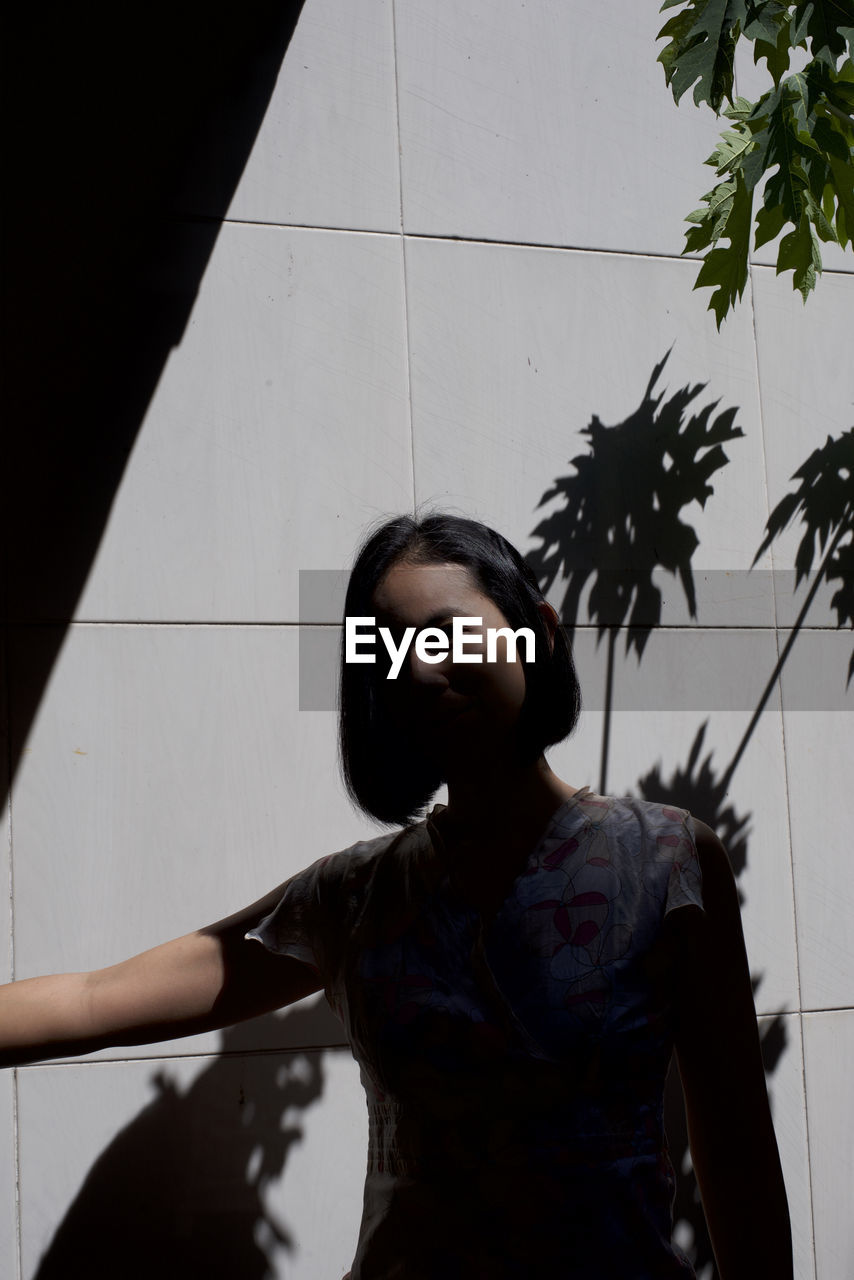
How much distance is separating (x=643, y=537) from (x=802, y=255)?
914 mm

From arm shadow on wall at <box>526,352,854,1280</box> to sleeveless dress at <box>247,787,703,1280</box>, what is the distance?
1407 millimetres

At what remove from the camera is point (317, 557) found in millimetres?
2945

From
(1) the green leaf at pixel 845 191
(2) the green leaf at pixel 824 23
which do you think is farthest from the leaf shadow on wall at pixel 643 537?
(2) the green leaf at pixel 824 23

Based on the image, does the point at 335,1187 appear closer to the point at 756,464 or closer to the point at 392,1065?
the point at 392,1065

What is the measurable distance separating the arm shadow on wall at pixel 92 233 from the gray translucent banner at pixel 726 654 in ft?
4.49

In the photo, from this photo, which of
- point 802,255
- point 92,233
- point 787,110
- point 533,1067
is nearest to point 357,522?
point 92,233

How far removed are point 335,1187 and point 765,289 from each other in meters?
2.94

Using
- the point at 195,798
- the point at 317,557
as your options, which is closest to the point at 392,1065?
the point at 195,798

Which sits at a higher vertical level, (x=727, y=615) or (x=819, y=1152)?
(x=727, y=615)

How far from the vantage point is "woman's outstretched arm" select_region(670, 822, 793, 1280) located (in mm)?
1655

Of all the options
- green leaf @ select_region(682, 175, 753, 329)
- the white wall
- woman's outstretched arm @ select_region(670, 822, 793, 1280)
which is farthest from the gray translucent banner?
woman's outstretched arm @ select_region(670, 822, 793, 1280)

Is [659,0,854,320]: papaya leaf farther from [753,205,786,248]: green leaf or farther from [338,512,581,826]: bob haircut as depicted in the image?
[338,512,581,826]: bob haircut

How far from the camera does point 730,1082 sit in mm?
1662

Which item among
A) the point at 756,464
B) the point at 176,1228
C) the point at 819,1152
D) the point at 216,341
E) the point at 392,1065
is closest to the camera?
the point at 392,1065
